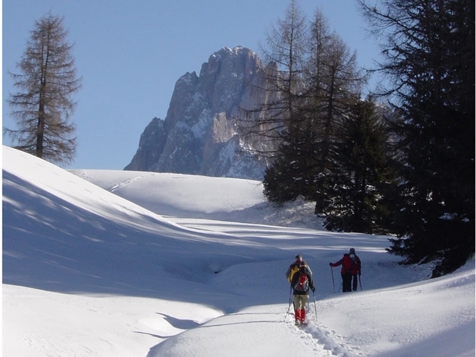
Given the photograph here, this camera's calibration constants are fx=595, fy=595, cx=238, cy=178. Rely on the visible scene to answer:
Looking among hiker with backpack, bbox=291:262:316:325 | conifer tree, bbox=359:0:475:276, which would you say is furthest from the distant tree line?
hiker with backpack, bbox=291:262:316:325

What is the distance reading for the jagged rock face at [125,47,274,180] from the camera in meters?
136

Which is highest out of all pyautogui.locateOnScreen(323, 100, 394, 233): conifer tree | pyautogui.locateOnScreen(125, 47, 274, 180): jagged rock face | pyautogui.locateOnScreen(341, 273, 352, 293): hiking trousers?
pyautogui.locateOnScreen(125, 47, 274, 180): jagged rock face

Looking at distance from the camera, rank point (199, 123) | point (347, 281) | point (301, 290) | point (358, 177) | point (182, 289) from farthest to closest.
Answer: point (199, 123) → point (358, 177) → point (347, 281) → point (182, 289) → point (301, 290)

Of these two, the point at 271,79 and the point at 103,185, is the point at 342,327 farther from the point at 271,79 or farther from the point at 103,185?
the point at 103,185

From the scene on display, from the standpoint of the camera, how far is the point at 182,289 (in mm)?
14031

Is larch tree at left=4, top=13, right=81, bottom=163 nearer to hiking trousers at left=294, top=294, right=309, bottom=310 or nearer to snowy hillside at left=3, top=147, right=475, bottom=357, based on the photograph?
snowy hillside at left=3, top=147, right=475, bottom=357

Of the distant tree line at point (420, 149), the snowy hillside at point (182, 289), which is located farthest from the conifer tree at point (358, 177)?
the snowy hillside at point (182, 289)

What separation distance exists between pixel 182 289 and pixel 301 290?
4502 millimetres

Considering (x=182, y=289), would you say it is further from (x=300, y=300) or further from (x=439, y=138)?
(x=439, y=138)

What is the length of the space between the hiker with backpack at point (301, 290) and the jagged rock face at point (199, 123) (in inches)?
4701

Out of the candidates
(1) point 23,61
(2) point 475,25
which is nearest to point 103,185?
(1) point 23,61

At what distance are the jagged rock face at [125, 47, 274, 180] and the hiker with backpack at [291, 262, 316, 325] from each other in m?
119

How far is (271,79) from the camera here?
3156cm

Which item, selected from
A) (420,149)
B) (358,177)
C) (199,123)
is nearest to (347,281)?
(420,149)
